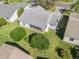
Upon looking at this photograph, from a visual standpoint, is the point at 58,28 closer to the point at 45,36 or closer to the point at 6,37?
the point at 45,36

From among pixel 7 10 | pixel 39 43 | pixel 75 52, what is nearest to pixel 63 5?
pixel 7 10

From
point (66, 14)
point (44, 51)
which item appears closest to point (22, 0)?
point (66, 14)

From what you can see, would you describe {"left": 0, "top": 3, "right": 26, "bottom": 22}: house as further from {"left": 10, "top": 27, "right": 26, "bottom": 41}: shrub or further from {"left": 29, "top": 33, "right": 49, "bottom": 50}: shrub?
{"left": 29, "top": 33, "right": 49, "bottom": 50}: shrub

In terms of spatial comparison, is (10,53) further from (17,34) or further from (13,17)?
(13,17)

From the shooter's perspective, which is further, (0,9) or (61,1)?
(61,1)

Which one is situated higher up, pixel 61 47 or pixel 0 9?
pixel 0 9

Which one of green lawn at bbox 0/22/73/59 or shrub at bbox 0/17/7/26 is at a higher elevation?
shrub at bbox 0/17/7/26

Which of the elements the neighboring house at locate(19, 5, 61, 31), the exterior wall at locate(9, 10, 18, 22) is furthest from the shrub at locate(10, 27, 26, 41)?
the exterior wall at locate(9, 10, 18, 22)
